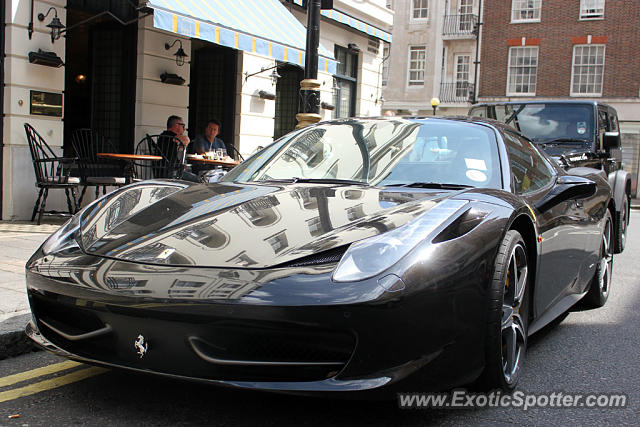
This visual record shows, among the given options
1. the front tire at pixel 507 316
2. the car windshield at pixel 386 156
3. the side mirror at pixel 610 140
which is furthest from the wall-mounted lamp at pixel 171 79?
the front tire at pixel 507 316

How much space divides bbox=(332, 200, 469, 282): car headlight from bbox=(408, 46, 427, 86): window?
33513 millimetres

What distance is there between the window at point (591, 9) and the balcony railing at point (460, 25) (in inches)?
201

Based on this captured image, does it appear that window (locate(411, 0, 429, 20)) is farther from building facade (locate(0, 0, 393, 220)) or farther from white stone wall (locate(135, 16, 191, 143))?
white stone wall (locate(135, 16, 191, 143))

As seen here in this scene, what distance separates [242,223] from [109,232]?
612mm

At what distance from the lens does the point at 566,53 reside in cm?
3070

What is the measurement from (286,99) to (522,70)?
66.0 feet

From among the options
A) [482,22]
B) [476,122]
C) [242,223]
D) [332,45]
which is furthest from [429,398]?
[482,22]

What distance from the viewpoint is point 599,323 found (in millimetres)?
4527

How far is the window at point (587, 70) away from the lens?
98.8 ft

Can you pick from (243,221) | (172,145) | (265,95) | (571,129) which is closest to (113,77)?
(172,145)

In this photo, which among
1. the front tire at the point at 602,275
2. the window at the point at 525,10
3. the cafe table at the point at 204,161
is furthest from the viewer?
the window at the point at 525,10

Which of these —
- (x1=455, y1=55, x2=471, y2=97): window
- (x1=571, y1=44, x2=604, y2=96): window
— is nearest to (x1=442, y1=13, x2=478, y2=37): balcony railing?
(x1=455, y1=55, x2=471, y2=97): window

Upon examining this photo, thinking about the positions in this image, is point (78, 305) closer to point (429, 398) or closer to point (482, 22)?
point (429, 398)

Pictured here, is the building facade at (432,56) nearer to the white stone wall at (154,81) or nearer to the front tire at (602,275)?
the white stone wall at (154,81)
